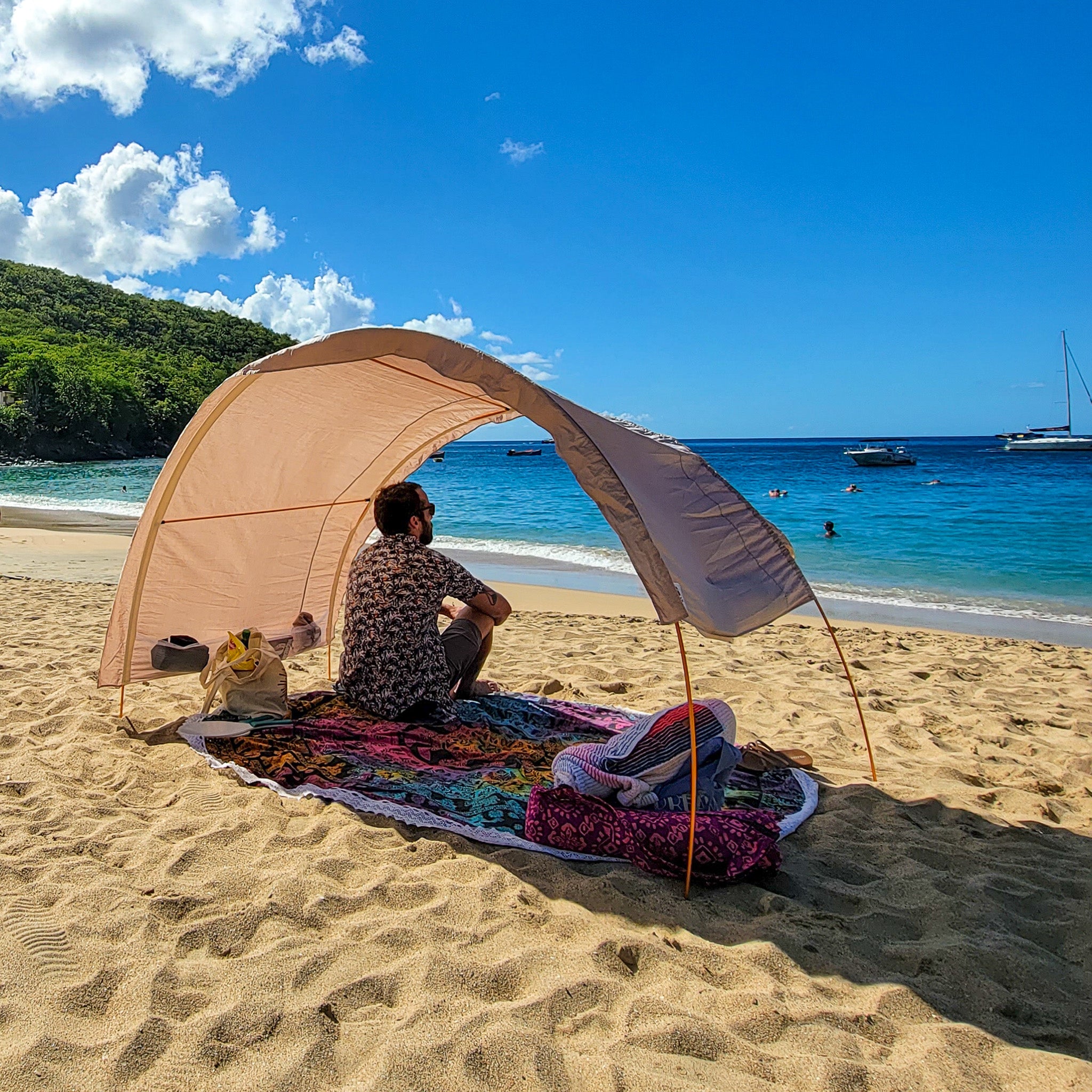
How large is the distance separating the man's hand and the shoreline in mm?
5384

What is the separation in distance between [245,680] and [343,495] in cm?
184

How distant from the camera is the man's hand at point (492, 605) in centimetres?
476

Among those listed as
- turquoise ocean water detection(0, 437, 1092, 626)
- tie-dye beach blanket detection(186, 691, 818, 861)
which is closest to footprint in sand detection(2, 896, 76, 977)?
tie-dye beach blanket detection(186, 691, 818, 861)

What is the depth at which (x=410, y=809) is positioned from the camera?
12.3ft

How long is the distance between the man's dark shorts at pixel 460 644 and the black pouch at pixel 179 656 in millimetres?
1474

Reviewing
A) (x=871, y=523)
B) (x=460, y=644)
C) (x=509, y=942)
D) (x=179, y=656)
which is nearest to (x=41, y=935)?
(x=509, y=942)

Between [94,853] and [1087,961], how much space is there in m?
3.63

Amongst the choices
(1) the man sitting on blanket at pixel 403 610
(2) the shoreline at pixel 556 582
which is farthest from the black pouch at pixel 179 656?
(2) the shoreline at pixel 556 582

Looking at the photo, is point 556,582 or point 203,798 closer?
point 203,798

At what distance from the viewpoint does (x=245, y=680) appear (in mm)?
4848

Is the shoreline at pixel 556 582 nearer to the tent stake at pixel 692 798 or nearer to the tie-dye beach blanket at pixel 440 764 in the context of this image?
the tie-dye beach blanket at pixel 440 764

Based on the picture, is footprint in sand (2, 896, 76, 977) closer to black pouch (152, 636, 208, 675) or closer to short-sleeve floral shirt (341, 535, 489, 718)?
short-sleeve floral shirt (341, 535, 489, 718)

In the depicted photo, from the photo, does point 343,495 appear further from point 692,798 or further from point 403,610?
point 692,798

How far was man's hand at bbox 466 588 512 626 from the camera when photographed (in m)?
4.76
